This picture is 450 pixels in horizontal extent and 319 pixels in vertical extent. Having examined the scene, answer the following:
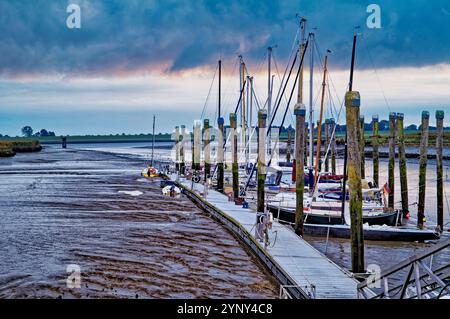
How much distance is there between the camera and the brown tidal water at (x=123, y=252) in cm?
1916

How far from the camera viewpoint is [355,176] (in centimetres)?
1897

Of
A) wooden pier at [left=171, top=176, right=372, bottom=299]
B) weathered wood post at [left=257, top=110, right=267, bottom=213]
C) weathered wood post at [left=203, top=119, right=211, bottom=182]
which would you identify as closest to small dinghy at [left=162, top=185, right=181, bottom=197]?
weathered wood post at [left=203, top=119, right=211, bottom=182]

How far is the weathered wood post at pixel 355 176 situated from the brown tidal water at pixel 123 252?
285 cm

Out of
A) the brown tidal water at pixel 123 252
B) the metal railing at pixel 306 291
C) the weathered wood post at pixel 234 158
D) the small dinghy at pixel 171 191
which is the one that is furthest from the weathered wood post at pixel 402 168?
the metal railing at pixel 306 291

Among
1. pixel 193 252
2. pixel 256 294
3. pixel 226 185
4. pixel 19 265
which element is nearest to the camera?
pixel 256 294

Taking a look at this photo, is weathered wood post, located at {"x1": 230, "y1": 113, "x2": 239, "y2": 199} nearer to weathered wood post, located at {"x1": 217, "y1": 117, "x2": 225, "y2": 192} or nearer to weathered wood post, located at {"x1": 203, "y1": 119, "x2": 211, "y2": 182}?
weathered wood post, located at {"x1": 217, "y1": 117, "x2": 225, "y2": 192}

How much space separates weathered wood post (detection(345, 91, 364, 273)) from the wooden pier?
0.86m

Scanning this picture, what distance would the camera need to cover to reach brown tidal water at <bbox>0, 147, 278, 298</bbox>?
62.8 ft
